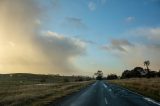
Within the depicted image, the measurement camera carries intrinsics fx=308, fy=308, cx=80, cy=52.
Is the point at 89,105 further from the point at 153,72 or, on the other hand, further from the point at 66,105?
the point at 153,72

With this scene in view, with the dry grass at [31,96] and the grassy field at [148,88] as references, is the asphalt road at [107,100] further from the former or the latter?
the dry grass at [31,96]

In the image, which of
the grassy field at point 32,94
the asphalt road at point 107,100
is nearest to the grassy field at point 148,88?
the asphalt road at point 107,100

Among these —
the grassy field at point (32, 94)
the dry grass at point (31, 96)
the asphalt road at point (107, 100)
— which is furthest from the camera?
the grassy field at point (32, 94)

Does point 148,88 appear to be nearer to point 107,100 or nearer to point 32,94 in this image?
point 32,94

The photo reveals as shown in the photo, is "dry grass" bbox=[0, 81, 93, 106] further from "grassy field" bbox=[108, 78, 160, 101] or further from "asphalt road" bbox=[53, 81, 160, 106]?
"grassy field" bbox=[108, 78, 160, 101]

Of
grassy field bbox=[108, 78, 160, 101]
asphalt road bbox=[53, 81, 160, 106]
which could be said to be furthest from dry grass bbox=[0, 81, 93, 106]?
grassy field bbox=[108, 78, 160, 101]

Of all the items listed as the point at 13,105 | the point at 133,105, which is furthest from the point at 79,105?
the point at 13,105

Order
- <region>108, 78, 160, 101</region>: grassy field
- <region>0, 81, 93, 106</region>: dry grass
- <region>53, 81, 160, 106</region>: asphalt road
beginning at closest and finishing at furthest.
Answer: <region>53, 81, 160, 106</region>: asphalt road < <region>0, 81, 93, 106</region>: dry grass < <region>108, 78, 160, 101</region>: grassy field

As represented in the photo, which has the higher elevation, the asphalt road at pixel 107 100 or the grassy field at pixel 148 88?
the grassy field at pixel 148 88

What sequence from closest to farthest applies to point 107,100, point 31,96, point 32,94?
point 107,100
point 31,96
point 32,94

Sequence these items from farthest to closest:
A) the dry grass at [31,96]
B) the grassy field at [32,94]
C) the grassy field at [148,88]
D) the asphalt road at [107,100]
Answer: the grassy field at [148,88] → the grassy field at [32,94] → the dry grass at [31,96] → the asphalt road at [107,100]

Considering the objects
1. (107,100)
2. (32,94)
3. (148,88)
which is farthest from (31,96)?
(148,88)

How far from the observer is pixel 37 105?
76.1 ft

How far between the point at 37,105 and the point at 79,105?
341 centimetres
